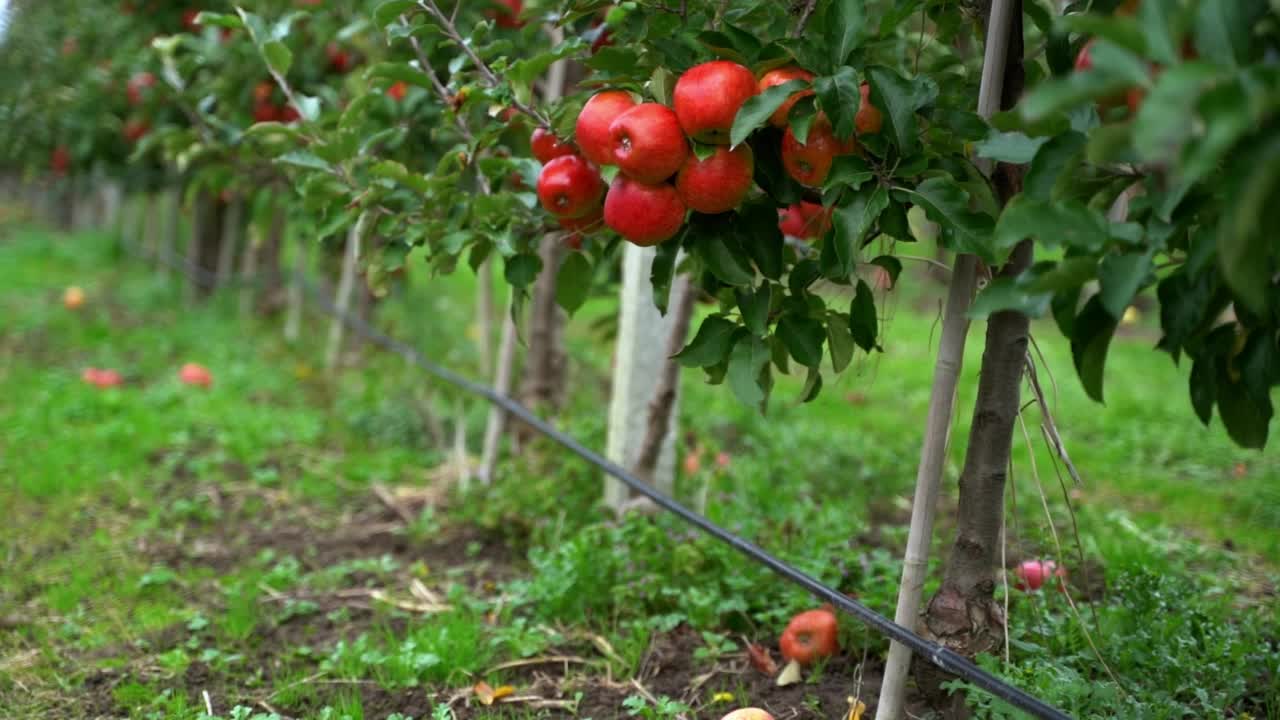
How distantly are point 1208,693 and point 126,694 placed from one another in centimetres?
206

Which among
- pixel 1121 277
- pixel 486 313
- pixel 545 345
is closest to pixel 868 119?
pixel 1121 277

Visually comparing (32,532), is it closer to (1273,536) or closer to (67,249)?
(1273,536)

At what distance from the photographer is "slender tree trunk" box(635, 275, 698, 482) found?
2.83m

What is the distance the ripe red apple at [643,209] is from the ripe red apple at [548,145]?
0.84 ft

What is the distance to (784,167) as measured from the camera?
1.54 metres

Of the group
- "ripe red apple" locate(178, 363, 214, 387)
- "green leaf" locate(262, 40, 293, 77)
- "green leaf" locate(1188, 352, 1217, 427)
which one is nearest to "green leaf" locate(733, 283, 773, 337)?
"green leaf" locate(1188, 352, 1217, 427)

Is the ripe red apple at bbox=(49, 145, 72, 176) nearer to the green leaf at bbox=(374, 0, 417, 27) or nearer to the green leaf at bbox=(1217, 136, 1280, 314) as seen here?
the green leaf at bbox=(374, 0, 417, 27)

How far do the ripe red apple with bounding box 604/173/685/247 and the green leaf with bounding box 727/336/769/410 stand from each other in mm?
227

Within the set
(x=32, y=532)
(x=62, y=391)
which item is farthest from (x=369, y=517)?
(x=62, y=391)

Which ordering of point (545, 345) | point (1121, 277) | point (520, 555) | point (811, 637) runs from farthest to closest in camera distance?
point (545, 345)
point (520, 555)
point (811, 637)
point (1121, 277)

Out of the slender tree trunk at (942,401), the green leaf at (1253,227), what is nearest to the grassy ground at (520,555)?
the slender tree trunk at (942,401)

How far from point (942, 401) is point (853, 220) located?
39cm

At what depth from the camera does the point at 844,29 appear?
1419 mm

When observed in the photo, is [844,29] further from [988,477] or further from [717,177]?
[988,477]
